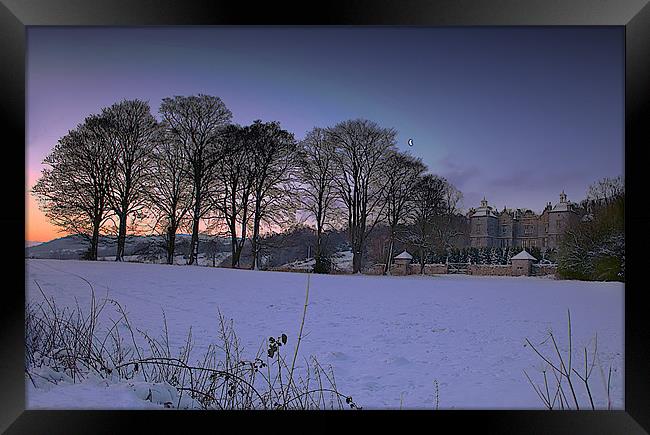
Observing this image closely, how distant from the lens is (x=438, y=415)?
2.46 metres

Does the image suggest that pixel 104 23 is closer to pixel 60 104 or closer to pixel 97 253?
pixel 60 104

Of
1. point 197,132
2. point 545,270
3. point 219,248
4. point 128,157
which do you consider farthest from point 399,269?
point 128,157

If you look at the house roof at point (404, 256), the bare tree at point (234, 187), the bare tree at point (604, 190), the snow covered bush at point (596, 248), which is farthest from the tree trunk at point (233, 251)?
the bare tree at point (604, 190)

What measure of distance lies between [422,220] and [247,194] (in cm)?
151

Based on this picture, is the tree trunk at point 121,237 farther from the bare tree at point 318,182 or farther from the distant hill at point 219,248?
the bare tree at point 318,182

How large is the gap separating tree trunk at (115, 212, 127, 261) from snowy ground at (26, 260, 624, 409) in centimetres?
11

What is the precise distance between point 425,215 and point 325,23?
82.5 inches

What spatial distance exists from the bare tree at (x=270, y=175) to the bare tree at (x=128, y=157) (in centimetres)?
90

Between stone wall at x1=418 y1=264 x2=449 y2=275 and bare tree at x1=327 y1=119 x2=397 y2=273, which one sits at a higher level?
bare tree at x1=327 y1=119 x2=397 y2=273

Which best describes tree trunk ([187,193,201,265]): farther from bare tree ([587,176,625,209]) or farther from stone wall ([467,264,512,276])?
bare tree ([587,176,625,209])

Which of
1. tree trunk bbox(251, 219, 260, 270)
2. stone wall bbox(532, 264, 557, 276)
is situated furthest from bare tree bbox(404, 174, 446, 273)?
tree trunk bbox(251, 219, 260, 270)

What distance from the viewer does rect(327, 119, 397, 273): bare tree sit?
3.91 metres

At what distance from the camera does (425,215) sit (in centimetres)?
394
